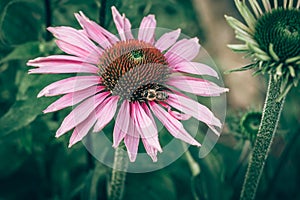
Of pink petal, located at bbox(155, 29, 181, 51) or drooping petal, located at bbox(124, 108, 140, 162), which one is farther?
pink petal, located at bbox(155, 29, 181, 51)

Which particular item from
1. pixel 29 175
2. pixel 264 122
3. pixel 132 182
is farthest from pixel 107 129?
pixel 264 122

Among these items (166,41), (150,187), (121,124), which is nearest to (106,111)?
(121,124)

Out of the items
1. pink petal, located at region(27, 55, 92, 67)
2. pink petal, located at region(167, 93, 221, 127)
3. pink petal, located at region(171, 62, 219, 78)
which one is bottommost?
pink petal, located at region(167, 93, 221, 127)

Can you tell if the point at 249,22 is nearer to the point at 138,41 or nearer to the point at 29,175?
the point at 138,41

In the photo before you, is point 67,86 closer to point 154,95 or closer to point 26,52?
point 154,95

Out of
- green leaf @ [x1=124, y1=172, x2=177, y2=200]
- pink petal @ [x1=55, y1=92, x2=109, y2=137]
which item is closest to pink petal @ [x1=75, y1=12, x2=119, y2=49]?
pink petal @ [x1=55, y1=92, x2=109, y2=137]

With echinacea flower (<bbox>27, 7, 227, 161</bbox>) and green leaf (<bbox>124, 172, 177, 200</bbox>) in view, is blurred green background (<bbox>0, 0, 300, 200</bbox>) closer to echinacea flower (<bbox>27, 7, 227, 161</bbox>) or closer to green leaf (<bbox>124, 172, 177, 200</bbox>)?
green leaf (<bbox>124, 172, 177, 200</bbox>)

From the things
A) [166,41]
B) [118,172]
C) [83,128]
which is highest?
[166,41]
